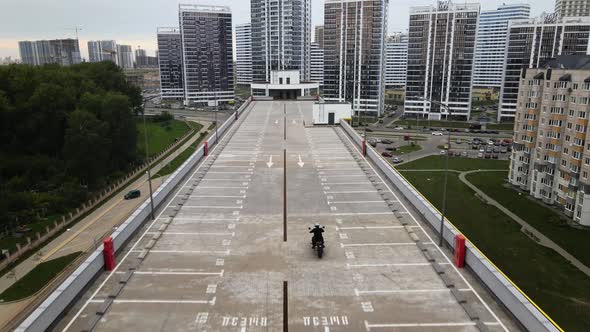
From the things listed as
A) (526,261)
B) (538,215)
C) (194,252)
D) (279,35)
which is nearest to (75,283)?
(194,252)

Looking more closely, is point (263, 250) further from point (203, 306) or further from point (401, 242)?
point (401, 242)

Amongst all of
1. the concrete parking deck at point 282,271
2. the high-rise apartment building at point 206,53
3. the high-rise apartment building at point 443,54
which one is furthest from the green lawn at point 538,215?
the high-rise apartment building at point 206,53

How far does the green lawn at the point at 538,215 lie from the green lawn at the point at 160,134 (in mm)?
67250

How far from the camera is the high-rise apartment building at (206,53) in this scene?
165 metres

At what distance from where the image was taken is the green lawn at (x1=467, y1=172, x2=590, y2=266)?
165ft

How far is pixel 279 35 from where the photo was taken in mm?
160875

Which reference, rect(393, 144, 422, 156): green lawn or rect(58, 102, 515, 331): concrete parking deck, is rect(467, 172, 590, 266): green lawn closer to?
rect(393, 144, 422, 156): green lawn

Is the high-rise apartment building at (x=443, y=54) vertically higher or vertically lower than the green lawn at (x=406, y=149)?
higher

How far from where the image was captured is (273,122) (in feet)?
228

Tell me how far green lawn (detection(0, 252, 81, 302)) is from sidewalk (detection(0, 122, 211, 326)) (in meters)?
0.76

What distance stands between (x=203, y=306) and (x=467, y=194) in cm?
6148

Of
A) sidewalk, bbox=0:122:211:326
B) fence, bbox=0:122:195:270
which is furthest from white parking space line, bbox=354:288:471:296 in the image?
sidewalk, bbox=0:122:211:326

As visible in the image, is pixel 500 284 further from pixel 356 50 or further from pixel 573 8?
pixel 573 8

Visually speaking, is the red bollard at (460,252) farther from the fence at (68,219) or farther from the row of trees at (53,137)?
the row of trees at (53,137)
